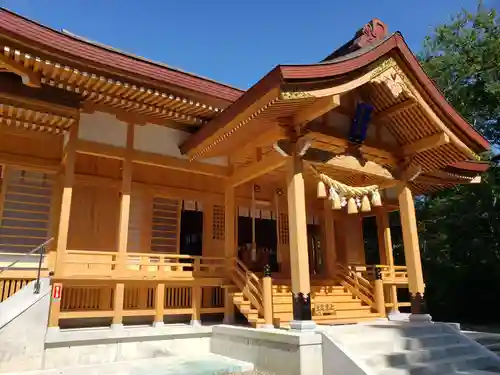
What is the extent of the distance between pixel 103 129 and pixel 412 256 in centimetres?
722

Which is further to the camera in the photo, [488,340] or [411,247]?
[411,247]

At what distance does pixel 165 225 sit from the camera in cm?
988

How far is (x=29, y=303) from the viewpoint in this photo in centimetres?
639

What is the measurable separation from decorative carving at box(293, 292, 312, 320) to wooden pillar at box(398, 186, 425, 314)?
319 cm

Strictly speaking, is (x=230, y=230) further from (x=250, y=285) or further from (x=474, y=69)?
(x=474, y=69)

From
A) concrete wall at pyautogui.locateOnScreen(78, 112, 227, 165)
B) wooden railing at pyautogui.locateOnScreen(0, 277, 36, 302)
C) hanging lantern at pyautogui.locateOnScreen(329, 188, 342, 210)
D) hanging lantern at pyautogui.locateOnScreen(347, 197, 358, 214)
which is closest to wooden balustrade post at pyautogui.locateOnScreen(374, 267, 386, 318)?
hanging lantern at pyautogui.locateOnScreen(347, 197, 358, 214)

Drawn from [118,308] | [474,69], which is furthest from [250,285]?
[474,69]

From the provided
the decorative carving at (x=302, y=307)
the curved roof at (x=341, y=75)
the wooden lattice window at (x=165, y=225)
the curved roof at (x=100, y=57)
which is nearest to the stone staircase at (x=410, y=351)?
the decorative carving at (x=302, y=307)

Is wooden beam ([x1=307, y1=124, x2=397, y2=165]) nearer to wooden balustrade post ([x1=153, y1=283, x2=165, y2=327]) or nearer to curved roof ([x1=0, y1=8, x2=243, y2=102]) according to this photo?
curved roof ([x1=0, y1=8, x2=243, y2=102])

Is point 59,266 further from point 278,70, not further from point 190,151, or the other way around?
point 278,70

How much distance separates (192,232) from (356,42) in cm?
721

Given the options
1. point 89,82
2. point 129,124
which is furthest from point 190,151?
point 89,82

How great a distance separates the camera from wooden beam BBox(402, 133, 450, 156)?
823cm

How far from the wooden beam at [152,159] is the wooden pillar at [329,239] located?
368 centimetres
